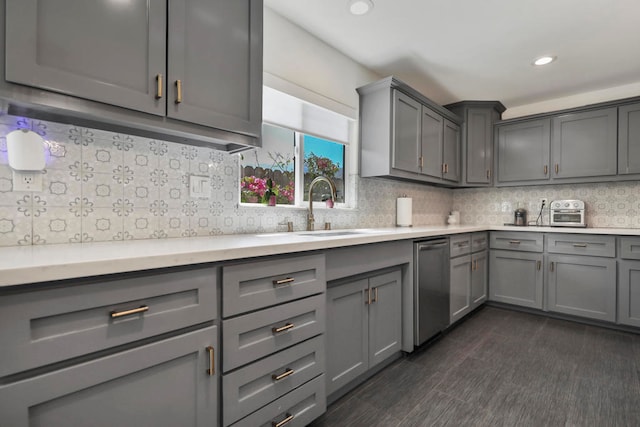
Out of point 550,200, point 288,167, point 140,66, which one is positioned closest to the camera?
point 140,66

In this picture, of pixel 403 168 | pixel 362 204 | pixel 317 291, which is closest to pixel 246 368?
pixel 317 291

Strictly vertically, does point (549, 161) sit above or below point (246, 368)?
above

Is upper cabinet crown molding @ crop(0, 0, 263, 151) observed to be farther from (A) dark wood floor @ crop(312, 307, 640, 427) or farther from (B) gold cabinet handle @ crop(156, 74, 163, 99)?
(A) dark wood floor @ crop(312, 307, 640, 427)

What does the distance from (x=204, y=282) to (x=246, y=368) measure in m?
0.41

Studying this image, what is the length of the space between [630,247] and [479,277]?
130 cm

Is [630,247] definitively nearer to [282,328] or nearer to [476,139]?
[476,139]

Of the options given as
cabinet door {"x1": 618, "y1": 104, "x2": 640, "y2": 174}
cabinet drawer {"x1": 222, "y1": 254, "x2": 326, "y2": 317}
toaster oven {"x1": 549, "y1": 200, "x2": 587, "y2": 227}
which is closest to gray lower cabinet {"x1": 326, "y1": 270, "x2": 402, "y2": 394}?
cabinet drawer {"x1": 222, "y1": 254, "x2": 326, "y2": 317}

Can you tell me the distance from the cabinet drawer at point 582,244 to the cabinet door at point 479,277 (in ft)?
2.09

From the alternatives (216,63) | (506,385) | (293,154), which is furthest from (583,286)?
(216,63)

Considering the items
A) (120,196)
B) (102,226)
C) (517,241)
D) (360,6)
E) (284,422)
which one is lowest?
(284,422)

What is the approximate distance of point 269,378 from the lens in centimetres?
129

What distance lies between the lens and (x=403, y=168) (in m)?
→ 2.84

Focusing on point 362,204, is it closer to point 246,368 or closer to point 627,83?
point 246,368

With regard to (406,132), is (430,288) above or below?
below
